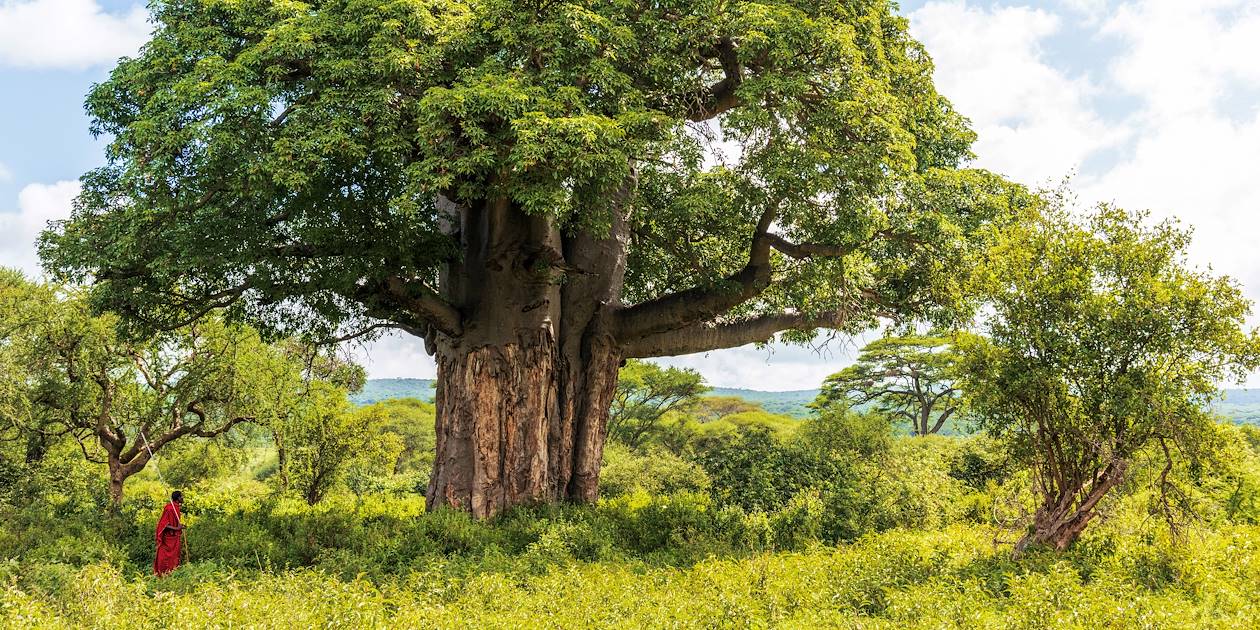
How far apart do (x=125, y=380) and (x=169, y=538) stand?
29.2 ft

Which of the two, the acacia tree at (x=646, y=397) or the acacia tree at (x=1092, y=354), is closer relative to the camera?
the acacia tree at (x=1092, y=354)

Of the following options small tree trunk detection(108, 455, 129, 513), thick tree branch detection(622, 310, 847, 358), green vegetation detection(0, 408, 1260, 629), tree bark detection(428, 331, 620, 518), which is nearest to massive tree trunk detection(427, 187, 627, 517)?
tree bark detection(428, 331, 620, 518)

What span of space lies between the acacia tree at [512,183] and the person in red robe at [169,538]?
2.79 meters

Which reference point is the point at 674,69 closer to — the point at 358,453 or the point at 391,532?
the point at 391,532

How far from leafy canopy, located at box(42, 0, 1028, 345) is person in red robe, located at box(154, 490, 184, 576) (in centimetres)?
Result: 278

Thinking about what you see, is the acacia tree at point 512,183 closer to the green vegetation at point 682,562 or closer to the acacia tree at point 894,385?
the green vegetation at point 682,562

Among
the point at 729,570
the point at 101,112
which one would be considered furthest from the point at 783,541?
the point at 101,112

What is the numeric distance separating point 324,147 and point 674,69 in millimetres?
4432

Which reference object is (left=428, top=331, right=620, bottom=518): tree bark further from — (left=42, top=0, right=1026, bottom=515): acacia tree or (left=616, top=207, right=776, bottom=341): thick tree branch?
(left=616, top=207, right=776, bottom=341): thick tree branch

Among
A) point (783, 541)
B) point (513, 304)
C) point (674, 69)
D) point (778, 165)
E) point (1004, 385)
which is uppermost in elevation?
point (674, 69)

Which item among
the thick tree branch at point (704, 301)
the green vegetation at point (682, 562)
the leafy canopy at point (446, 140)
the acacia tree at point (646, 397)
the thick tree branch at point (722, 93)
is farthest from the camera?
the acacia tree at point (646, 397)

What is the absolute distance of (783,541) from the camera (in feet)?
39.9

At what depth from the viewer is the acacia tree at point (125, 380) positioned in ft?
54.9

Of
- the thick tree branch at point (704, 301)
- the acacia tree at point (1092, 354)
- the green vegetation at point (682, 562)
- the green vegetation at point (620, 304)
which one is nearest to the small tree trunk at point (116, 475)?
the green vegetation at point (682, 562)
